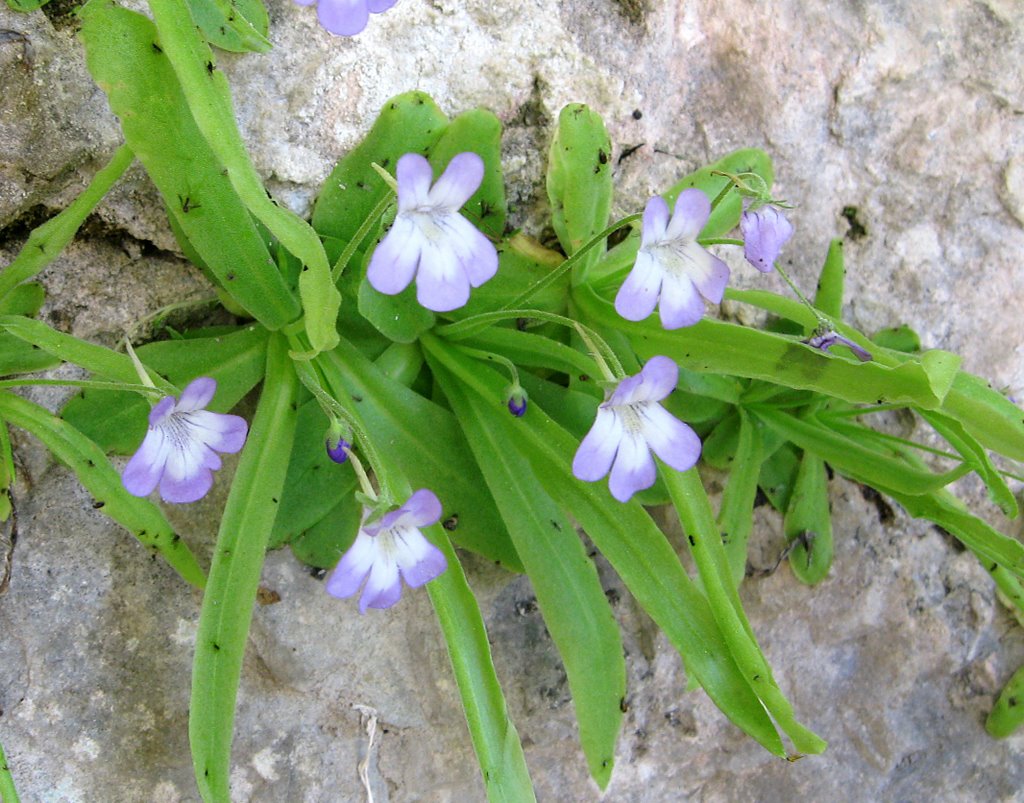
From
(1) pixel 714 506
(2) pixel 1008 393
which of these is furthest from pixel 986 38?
(1) pixel 714 506

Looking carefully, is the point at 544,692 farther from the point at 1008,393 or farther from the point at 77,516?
the point at 1008,393

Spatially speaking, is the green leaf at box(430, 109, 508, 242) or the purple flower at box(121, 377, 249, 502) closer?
the purple flower at box(121, 377, 249, 502)

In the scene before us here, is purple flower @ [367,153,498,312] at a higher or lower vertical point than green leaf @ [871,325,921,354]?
higher

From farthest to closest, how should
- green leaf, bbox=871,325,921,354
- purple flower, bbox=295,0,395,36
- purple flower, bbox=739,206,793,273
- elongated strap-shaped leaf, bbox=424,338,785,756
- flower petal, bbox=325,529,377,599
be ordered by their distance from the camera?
1. green leaf, bbox=871,325,921,354
2. elongated strap-shaped leaf, bbox=424,338,785,756
3. purple flower, bbox=739,206,793,273
4. flower petal, bbox=325,529,377,599
5. purple flower, bbox=295,0,395,36

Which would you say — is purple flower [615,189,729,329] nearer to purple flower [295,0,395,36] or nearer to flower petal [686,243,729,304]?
flower petal [686,243,729,304]

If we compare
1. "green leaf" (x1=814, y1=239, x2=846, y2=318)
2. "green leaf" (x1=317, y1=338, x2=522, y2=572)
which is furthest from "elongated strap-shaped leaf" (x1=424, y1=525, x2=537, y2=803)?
"green leaf" (x1=814, y1=239, x2=846, y2=318)

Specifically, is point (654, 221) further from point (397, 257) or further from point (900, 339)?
point (900, 339)

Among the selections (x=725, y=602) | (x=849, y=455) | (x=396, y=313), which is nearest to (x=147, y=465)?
(x=396, y=313)

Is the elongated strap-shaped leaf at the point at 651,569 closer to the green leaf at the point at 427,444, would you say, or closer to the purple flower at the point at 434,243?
the green leaf at the point at 427,444
